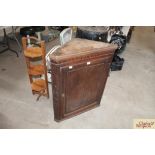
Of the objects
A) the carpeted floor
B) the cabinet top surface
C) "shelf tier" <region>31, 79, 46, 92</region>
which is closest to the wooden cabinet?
the cabinet top surface

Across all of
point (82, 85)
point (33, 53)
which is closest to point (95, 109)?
point (82, 85)

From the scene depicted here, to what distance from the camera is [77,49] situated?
5.98 ft

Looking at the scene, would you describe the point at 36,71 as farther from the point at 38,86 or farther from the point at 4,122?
the point at 4,122

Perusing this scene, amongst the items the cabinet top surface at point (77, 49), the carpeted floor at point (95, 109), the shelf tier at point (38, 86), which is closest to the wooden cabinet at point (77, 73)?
the cabinet top surface at point (77, 49)

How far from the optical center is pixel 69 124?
2.31 metres

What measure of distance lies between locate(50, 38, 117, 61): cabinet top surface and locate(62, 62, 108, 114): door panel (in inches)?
6.6

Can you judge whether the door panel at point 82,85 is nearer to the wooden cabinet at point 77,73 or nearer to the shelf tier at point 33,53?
the wooden cabinet at point 77,73

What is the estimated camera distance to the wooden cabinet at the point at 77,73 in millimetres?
1770

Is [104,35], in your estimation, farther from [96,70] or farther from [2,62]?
[2,62]

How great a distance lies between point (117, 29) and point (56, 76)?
2772 millimetres

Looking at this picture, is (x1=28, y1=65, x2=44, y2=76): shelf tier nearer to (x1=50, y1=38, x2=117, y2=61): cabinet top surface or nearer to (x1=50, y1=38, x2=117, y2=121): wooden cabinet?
(x1=50, y1=38, x2=117, y2=121): wooden cabinet

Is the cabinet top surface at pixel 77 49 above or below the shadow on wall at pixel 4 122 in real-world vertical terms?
above

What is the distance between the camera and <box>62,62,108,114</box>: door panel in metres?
1.92
